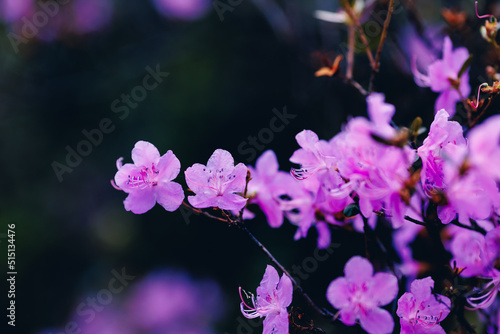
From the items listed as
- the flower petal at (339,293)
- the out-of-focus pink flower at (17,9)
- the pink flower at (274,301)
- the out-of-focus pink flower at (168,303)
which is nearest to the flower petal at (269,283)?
the pink flower at (274,301)

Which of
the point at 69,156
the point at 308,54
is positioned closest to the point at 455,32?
the point at 308,54

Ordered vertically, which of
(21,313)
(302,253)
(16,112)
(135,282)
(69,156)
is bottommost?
(135,282)

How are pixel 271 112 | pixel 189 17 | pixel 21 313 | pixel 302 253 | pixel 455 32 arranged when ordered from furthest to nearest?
pixel 189 17 < pixel 21 313 < pixel 271 112 < pixel 302 253 < pixel 455 32

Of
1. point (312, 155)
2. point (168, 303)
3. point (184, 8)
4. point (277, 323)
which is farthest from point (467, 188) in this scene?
point (184, 8)

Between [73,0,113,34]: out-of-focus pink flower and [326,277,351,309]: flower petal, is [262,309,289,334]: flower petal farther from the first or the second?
[73,0,113,34]: out-of-focus pink flower

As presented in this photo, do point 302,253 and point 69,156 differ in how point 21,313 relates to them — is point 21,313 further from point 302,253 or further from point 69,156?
point 302,253

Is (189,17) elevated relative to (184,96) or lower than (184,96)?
elevated

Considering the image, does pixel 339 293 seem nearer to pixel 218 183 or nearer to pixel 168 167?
pixel 218 183
